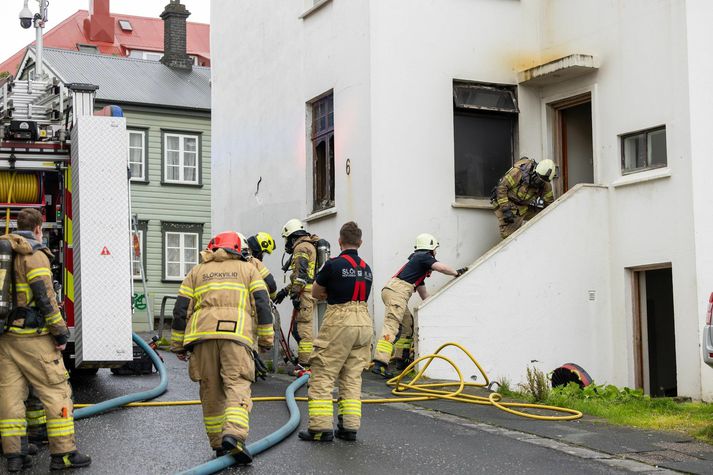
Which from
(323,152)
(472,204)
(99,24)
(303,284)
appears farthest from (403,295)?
(99,24)

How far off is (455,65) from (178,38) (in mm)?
24429

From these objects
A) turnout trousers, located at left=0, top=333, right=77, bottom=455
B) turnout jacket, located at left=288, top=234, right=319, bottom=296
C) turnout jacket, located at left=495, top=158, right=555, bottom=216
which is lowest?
turnout trousers, located at left=0, top=333, right=77, bottom=455

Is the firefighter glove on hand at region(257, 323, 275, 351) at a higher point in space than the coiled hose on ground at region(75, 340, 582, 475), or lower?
higher

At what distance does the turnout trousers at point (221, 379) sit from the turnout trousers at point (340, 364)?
1184 mm

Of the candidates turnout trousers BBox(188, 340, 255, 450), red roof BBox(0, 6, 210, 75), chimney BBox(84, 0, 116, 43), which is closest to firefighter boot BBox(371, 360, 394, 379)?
turnout trousers BBox(188, 340, 255, 450)

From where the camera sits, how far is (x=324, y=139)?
1823 centimetres

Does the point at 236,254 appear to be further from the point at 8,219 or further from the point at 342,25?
the point at 342,25

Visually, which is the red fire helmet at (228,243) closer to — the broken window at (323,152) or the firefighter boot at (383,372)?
the firefighter boot at (383,372)

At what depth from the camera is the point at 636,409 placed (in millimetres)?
11930

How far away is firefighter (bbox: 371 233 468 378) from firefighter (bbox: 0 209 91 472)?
570 centimetres

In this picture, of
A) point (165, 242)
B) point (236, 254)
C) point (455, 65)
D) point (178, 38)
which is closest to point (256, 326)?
point (236, 254)

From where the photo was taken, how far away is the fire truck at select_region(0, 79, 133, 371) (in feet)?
→ 38.5

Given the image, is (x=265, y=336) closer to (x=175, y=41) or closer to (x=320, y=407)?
(x=320, y=407)

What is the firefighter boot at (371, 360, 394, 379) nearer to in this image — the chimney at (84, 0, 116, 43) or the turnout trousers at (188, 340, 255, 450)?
the turnout trousers at (188, 340, 255, 450)
